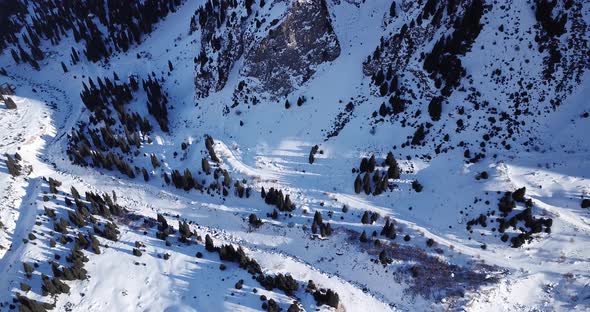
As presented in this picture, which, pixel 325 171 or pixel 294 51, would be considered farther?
pixel 294 51

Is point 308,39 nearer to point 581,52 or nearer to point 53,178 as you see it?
point 581,52

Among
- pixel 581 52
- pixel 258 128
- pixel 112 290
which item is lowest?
pixel 112 290

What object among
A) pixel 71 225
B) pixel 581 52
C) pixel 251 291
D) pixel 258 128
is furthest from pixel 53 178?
pixel 581 52

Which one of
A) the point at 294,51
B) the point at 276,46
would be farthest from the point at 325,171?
the point at 276,46

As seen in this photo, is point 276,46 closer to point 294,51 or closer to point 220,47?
point 294,51

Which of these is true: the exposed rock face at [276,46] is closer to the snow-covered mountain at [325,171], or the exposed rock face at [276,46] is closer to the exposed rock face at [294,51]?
the exposed rock face at [294,51]
